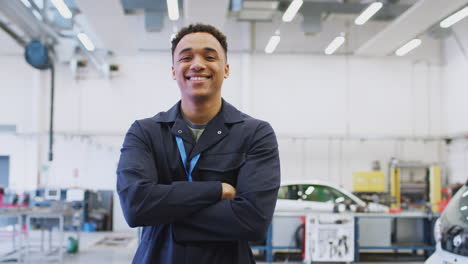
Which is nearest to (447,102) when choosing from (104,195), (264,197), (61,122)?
(104,195)

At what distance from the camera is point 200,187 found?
1472mm

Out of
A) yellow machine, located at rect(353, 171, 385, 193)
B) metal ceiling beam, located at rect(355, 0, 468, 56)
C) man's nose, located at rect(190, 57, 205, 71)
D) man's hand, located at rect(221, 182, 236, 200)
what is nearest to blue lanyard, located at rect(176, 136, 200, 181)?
man's hand, located at rect(221, 182, 236, 200)

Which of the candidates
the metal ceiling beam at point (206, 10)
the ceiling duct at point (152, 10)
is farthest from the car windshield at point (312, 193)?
the ceiling duct at point (152, 10)

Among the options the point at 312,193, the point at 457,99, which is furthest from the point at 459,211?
the point at 457,99

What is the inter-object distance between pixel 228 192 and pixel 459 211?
2405mm

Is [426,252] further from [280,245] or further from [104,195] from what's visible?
[104,195]

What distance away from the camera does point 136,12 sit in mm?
11672

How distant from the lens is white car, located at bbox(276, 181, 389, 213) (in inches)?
310

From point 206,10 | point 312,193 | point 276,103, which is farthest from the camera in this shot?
point 276,103

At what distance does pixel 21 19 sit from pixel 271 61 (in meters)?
5.99

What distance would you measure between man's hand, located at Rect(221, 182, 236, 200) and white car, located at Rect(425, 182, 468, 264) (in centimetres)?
215

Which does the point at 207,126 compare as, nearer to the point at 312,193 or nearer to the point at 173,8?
the point at 173,8

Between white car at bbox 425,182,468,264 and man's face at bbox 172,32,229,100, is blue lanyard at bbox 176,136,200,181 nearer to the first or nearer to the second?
man's face at bbox 172,32,229,100

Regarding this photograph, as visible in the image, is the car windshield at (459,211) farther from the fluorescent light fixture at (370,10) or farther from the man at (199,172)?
the fluorescent light fixture at (370,10)
